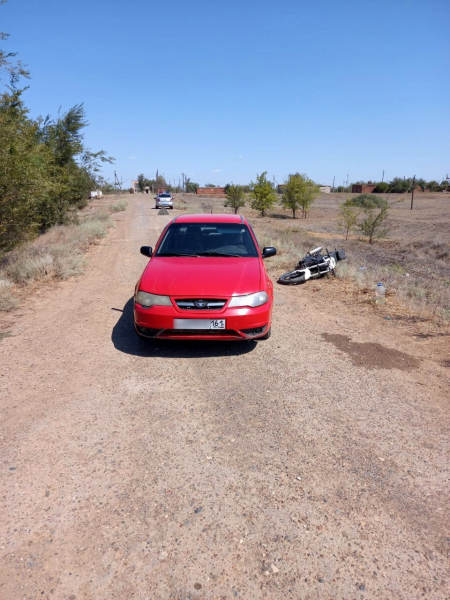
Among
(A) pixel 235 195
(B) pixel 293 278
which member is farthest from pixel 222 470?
(A) pixel 235 195

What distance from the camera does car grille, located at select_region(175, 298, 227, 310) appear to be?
462 cm

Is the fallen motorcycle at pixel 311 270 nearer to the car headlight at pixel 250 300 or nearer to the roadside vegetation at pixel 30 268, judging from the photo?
the car headlight at pixel 250 300

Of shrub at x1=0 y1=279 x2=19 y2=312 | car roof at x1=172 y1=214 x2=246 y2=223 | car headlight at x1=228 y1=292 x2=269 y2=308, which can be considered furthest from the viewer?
shrub at x1=0 y1=279 x2=19 y2=312

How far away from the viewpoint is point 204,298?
464 centimetres

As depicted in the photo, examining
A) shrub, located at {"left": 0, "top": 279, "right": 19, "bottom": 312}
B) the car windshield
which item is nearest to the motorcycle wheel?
the car windshield

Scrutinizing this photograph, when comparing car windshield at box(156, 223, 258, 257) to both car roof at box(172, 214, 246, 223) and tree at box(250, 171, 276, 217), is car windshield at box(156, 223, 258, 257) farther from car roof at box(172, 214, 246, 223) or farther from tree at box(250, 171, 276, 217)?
tree at box(250, 171, 276, 217)

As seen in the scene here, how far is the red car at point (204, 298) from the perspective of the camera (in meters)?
4.58

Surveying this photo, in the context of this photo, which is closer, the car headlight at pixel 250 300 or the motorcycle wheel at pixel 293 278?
the car headlight at pixel 250 300

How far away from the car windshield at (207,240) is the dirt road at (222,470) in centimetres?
135

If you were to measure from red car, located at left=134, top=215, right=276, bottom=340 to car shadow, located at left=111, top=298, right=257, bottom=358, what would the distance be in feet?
1.01

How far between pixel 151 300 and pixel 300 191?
35504mm

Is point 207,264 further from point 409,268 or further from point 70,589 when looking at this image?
point 409,268

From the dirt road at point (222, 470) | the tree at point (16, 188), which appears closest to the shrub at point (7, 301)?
the dirt road at point (222, 470)

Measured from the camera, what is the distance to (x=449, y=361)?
4879 mm
